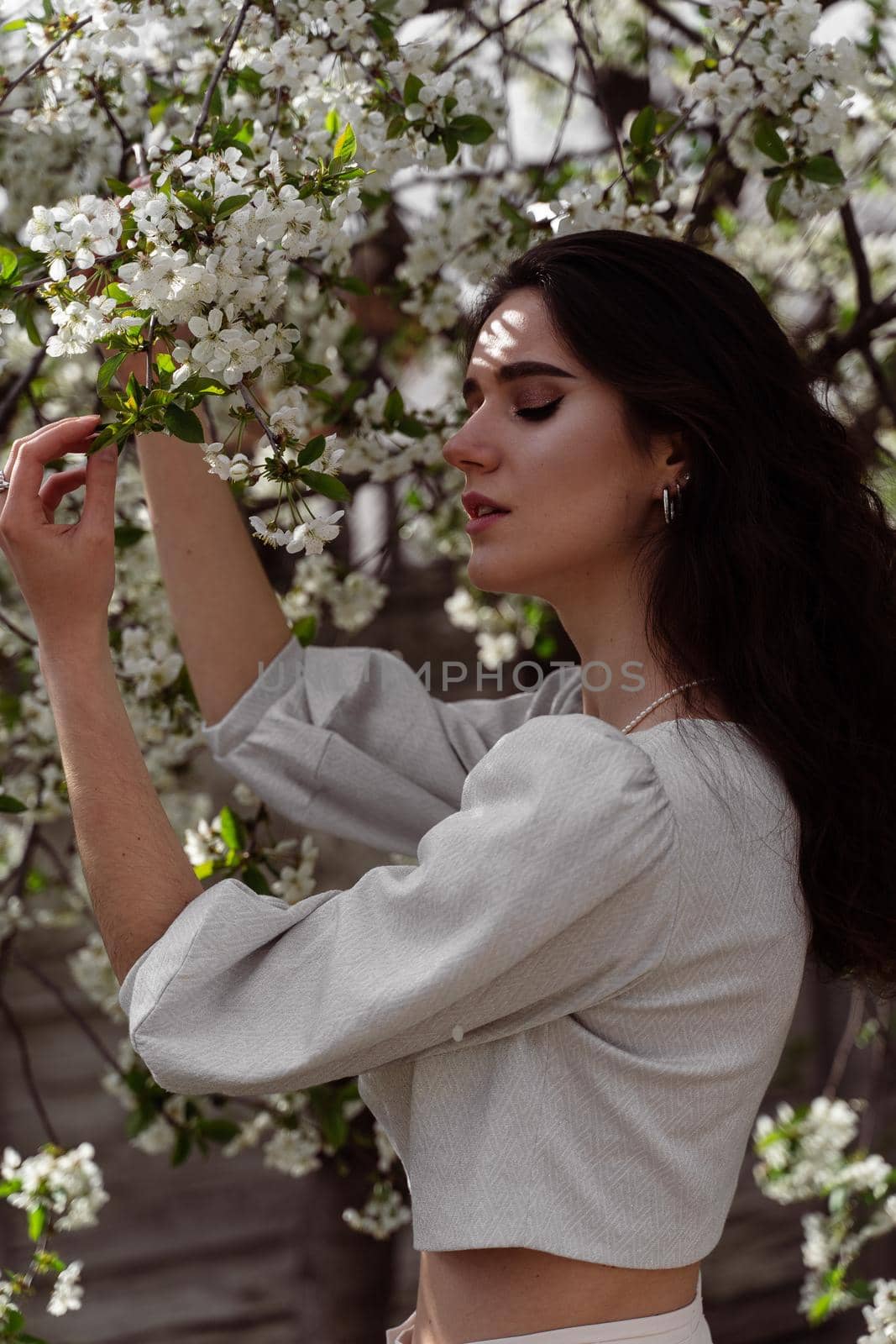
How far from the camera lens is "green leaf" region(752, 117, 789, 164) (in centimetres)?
155

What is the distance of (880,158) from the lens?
2.52m

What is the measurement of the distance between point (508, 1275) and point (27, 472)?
33.2 inches

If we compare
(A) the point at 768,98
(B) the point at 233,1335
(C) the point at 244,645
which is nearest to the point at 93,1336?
(B) the point at 233,1335

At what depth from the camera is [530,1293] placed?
1.05 metres

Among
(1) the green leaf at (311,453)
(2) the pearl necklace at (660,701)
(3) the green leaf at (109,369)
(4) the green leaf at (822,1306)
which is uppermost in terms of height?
(3) the green leaf at (109,369)

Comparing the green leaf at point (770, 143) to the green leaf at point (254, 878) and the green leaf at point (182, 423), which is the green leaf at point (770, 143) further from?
the green leaf at point (254, 878)

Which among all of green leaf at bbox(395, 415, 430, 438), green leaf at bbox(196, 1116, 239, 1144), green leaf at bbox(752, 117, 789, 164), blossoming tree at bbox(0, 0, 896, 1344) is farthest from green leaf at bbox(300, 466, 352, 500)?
green leaf at bbox(196, 1116, 239, 1144)

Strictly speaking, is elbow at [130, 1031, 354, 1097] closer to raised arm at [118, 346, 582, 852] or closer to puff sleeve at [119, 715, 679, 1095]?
puff sleeve at [119, 715, 679, 1095]

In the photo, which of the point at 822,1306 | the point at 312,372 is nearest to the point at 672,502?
the point at 312,372

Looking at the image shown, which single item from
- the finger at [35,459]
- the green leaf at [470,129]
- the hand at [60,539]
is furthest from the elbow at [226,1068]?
the green leaf at [470,129]

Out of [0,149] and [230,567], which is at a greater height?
[0,149]

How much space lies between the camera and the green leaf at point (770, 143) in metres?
1.55

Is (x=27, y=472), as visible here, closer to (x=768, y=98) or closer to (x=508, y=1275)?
(x=508, y=1275)

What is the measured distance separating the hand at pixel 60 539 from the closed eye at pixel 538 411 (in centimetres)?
43
